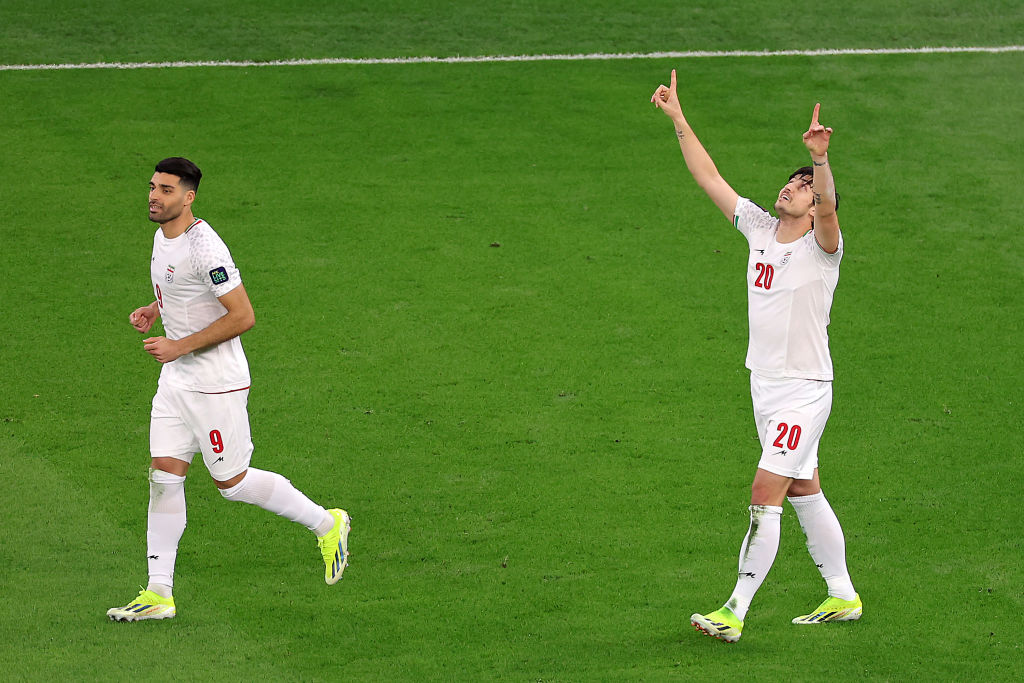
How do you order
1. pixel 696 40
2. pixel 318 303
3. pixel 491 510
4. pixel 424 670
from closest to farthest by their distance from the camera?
pixel 424 670 → pixel 491 510 → pixel 318 303 → pixel 696 40

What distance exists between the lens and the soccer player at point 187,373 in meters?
6.12

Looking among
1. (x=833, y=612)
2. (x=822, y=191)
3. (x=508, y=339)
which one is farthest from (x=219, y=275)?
(x=508, y=339)

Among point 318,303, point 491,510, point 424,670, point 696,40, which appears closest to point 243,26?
point 696,40

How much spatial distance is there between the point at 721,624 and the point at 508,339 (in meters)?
3.87

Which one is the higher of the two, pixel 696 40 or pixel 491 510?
pixel 696 40

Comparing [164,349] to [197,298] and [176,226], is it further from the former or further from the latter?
[176,226]

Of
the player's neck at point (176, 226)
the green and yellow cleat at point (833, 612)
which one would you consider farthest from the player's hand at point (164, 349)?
the green and yellow cleat at point (833, 612)

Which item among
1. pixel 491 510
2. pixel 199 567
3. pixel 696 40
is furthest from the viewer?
pixel 696 40

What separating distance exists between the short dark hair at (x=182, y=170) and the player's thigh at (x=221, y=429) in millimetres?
1021

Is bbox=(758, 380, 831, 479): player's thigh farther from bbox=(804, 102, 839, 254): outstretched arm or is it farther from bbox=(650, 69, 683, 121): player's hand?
bbox=(650, 69, 683, 121): player's hand

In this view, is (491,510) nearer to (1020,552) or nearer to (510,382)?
(510,382)

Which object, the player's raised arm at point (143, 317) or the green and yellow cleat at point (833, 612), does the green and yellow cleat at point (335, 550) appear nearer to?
the player's raised arm at point (143, 317)

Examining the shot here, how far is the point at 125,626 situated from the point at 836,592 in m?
3.50

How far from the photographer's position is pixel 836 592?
251 inches
